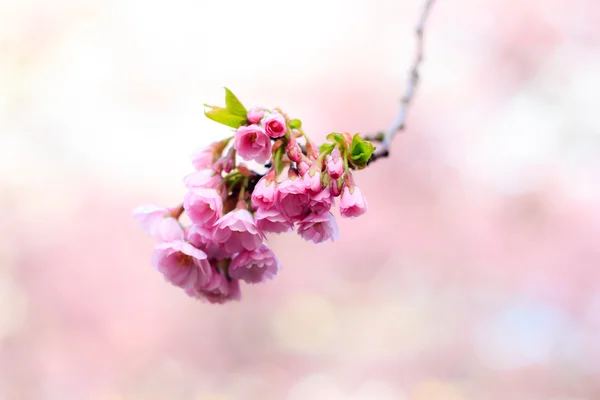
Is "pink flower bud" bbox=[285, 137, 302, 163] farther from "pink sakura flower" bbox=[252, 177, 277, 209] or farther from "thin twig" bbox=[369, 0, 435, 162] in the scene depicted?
"thin twig" bbox=[369, 0, 435, 162]

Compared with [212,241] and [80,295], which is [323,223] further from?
[80,295]

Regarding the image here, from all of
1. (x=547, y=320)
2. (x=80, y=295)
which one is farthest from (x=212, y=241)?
(x=547, y=320)

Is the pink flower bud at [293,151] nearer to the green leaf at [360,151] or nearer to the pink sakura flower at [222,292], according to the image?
the green leaf at [360,151]

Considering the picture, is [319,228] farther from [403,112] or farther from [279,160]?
[403,112]

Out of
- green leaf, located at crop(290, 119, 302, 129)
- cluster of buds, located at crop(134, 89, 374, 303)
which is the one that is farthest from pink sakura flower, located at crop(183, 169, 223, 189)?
green leaf, located at crop(290, 119, 302, 129)

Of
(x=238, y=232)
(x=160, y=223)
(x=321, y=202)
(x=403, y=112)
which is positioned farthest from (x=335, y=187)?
(x=403, y=112)

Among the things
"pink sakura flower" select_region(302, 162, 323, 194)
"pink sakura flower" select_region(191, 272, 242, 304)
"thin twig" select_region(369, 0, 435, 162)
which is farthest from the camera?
"thin twig" select_region(369, 0, 435, 162)

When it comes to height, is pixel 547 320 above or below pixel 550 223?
below

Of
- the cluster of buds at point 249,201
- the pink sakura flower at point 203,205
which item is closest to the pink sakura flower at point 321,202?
the cluster of buds at point 249,201
